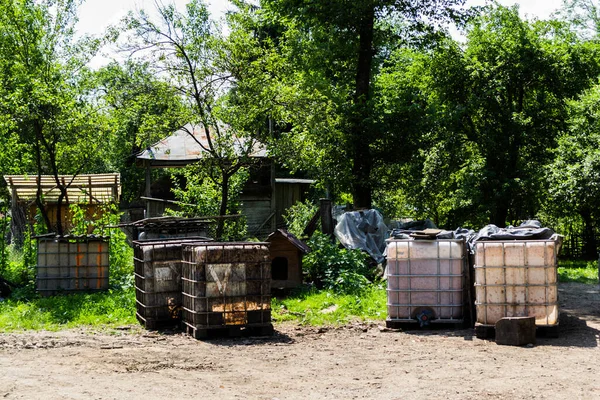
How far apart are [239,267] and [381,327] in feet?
7.75

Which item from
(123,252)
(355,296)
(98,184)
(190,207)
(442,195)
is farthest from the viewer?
(442,195)

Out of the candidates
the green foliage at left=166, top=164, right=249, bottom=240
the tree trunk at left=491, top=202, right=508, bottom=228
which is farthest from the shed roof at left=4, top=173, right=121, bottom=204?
the tree trunk at left=491, top=202, right=508, bottom=228

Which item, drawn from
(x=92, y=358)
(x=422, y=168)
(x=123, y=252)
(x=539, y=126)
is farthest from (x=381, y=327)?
(x=539, y=126)

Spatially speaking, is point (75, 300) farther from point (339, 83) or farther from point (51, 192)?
point (339, 83)

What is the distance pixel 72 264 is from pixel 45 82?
3.89 meters

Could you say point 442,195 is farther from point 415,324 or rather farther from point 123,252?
point 415,324

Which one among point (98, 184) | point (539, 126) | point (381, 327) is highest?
point (539, 126)

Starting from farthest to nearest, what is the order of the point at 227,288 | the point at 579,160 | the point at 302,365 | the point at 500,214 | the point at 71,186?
the point at 500,214 < the point at 579,160 < the point at 71,186 < the point at 227,288 < the point at 302,365

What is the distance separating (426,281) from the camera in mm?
11109

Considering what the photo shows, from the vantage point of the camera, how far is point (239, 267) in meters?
10.5

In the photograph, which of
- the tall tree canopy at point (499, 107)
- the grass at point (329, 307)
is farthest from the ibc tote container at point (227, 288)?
the tall tree canopy at point (499, 107)

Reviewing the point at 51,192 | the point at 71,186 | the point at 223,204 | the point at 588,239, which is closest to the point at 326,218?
the point at 223,204

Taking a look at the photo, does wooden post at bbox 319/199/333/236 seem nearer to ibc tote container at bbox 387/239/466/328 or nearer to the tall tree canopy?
ibc tote container at bbox 387/239/466/328

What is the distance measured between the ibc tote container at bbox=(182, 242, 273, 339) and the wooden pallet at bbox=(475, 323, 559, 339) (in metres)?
2.85
